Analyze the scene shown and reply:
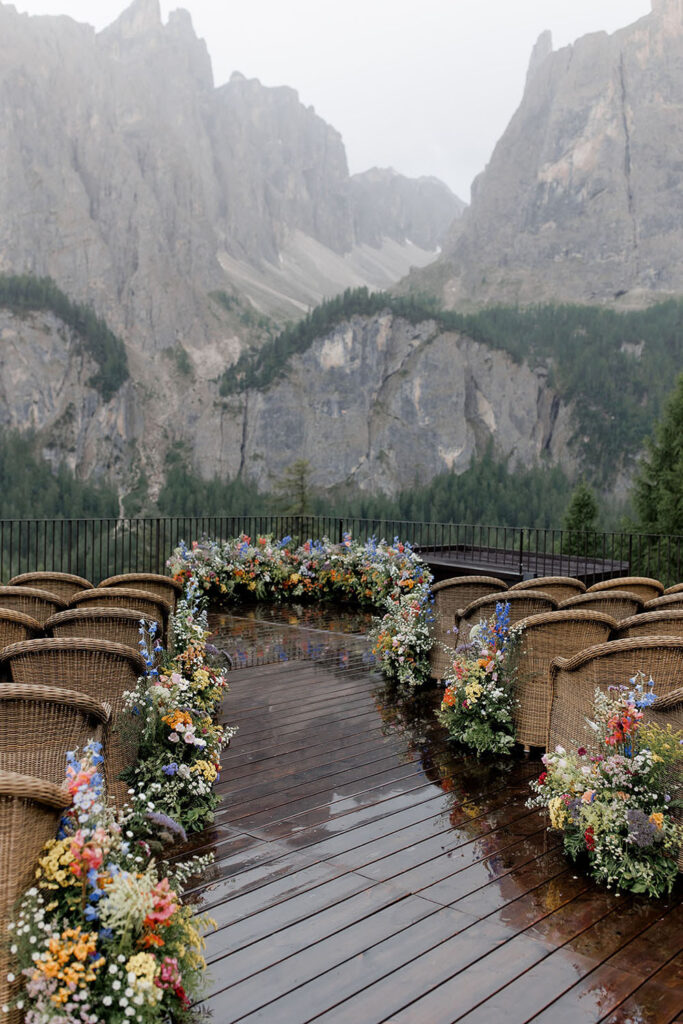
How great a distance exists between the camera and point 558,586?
585cm

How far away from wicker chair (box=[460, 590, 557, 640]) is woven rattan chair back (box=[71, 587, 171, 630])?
68.5 inches

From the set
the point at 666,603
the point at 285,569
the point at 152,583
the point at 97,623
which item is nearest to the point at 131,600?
the point at 97,623

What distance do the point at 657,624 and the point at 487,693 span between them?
93 cm

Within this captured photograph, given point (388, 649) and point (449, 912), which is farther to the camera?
point (388, 649)

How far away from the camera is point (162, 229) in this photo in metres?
114

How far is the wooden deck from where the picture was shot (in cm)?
232

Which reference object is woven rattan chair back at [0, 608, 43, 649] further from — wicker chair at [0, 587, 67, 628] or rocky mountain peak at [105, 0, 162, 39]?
rocky mountain peak at [105, 0, 162, 39]

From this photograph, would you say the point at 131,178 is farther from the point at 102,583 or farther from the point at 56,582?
the point at 102,583

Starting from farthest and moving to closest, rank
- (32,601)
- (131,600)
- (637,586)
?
1. (637,586)
2. (32,601)
3. (131,600)

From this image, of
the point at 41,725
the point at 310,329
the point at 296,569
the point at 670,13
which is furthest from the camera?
the point at 670,13

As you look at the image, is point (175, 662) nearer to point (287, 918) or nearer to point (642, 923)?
point (287, 918)

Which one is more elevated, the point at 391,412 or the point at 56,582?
the point at 391,412

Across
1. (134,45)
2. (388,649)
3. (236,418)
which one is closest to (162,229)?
(236,418)

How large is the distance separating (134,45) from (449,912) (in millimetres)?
174551
